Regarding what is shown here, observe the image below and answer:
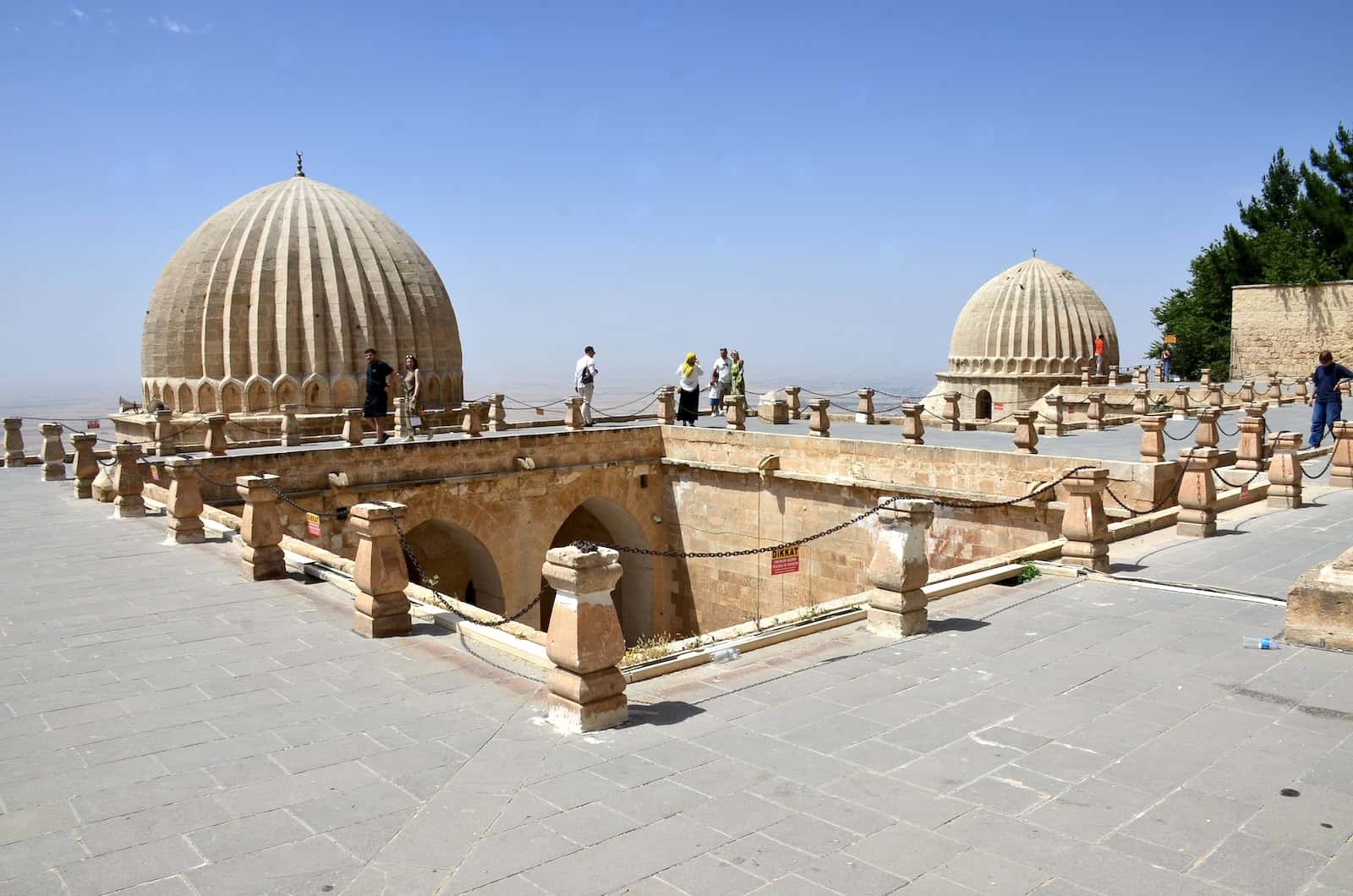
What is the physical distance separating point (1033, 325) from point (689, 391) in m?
15.4

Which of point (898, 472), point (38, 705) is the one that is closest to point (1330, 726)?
point (38, 705)

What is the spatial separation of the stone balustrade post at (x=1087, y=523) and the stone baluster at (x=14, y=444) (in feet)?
60.2

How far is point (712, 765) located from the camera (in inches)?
194

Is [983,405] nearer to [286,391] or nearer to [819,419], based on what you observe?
[819,419]

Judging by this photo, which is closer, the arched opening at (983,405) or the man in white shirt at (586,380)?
the man in white shirt at (586,380)

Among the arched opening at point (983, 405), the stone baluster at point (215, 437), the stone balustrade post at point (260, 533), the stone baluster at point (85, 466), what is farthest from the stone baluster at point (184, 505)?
the arched opening at point (983, 405)

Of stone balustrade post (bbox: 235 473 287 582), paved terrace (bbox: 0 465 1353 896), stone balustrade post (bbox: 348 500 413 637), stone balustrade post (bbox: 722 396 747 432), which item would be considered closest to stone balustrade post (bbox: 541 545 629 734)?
paved terrace (bbox: 0 465 1353 896)

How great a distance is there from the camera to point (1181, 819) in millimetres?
4273

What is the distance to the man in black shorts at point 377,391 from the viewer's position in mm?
15414

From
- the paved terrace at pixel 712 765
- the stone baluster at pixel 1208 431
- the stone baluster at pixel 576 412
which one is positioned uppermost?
the stone baluster at pixel 576 412

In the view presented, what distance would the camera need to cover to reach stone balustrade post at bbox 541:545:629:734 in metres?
5.35

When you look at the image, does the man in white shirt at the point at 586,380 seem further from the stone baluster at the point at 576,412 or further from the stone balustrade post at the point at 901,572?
the stone balustrade post at the point at 901,572

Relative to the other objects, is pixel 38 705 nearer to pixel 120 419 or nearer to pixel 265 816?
pixel 265 816

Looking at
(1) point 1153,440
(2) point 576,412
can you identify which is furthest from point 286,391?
(1) point 1153,440
